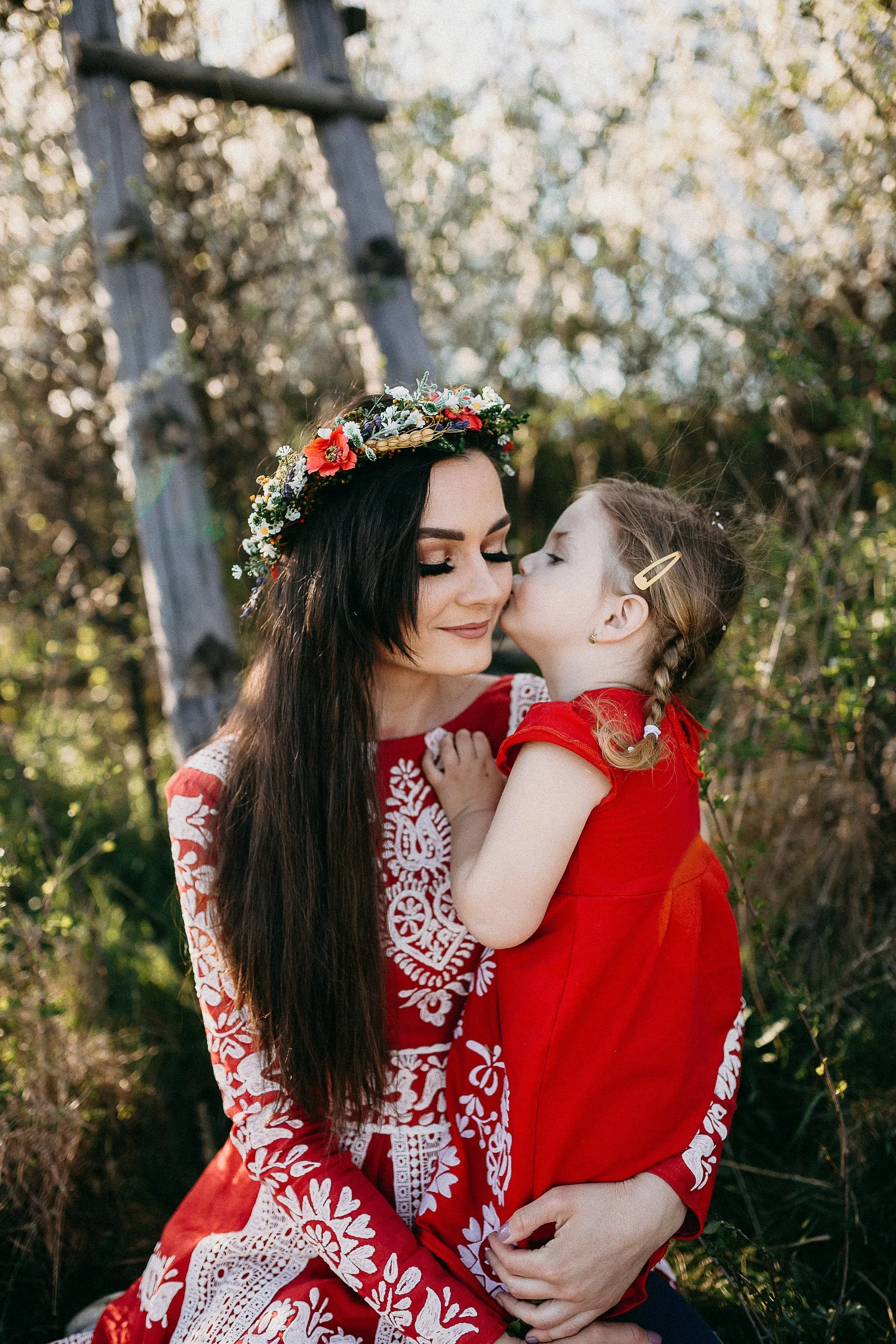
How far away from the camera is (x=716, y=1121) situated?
157 centimetres

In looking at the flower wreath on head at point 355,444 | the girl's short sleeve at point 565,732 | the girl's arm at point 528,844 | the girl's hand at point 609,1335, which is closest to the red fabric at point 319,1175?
the girl's hand at point 609,1335

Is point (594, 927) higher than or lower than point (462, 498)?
lower

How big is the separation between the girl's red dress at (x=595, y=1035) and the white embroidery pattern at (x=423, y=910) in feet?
0.36

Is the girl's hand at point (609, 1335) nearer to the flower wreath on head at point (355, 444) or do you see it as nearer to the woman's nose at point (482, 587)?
the woman's nose at point (482, 587)

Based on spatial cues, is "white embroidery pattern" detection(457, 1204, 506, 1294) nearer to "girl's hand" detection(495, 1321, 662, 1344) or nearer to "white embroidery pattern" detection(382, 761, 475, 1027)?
"girl's hand" detection(495, 1321, 662, 1344)

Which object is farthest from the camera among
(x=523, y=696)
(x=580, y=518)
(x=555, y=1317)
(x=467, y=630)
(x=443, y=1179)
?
(x=523, y=696)

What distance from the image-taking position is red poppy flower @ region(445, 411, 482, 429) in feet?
5.49

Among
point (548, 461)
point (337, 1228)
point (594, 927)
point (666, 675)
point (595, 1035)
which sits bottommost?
point (337, 1228)

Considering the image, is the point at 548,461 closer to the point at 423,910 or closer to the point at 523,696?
the point at 523,696

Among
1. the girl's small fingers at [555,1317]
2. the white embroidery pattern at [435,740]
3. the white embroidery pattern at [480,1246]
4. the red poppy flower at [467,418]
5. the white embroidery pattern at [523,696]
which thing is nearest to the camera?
the girl's small fingers at [555,1317]

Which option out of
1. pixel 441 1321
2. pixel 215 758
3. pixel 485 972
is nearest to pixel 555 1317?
pixel 441 1321

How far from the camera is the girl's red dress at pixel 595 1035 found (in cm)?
143

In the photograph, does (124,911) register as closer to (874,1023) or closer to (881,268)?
(874,1023)

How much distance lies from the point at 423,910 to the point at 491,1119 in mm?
373
